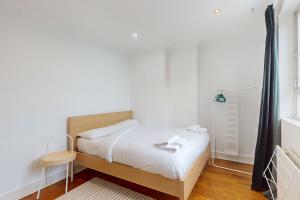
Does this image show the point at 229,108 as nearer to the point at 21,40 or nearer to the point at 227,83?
the point at 227,83

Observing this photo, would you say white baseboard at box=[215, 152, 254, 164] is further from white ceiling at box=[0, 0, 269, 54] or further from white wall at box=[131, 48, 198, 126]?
white ceiling at box=[0, 0, 269, 54]

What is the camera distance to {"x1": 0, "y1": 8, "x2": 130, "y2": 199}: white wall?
203cm

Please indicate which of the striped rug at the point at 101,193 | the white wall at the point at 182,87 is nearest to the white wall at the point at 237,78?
the white wall at the point at 182,87

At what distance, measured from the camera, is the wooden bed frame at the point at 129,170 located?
179cm

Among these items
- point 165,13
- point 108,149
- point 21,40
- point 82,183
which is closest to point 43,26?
point 21,40

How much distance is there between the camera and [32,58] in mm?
2289

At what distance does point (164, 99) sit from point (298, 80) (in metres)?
2.39

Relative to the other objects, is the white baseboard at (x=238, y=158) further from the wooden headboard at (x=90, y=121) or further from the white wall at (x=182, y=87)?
the wooden headboard at (x=90, y=121)

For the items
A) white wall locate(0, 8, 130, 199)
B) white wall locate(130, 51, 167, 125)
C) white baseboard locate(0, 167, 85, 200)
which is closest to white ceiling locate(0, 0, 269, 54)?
white wall locate(0, 8, 130, 199)

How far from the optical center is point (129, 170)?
2119mm

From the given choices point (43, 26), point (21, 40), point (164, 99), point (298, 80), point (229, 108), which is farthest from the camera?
point (164, 99)

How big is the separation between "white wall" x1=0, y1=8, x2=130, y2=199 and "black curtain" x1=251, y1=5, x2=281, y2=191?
2.89 meters

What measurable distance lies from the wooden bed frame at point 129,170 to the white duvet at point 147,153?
→ 0.22 ft

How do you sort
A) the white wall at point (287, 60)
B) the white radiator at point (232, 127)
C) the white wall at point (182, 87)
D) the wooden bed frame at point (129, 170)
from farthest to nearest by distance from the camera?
the white wall at point (182, 87), the white radiator at point (232, 127), the white wall at point (287, 60), the wooden bed frame at point (129, 170)
